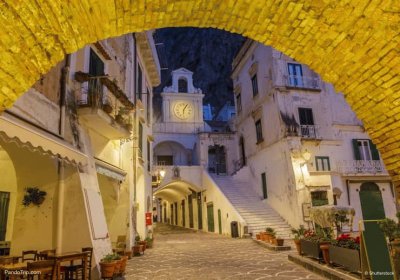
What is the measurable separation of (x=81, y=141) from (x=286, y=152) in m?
14.4

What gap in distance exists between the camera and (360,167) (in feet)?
71.6

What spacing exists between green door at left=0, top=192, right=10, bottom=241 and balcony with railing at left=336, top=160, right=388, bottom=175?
1943cm

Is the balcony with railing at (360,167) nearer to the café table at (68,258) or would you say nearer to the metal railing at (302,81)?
the metal railing at (302,81)

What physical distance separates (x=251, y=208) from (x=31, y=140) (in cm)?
1868

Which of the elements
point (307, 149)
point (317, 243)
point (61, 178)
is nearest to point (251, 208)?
point (307, 149)

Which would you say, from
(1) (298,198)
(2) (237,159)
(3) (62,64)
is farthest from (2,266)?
(2) (237,159)

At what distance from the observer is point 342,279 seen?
7922mm

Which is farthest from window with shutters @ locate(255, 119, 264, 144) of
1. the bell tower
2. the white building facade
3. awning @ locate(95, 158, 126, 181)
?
awning @ locate(95, 158, 126, 181)

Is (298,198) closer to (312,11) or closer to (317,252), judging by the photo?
(317,252)

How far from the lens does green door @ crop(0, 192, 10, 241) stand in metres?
9.65

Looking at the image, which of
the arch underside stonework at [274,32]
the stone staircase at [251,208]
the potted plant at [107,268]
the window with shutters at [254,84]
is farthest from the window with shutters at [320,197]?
the arch underside stonework at [274,32]

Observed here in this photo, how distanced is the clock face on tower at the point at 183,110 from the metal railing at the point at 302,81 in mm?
16873

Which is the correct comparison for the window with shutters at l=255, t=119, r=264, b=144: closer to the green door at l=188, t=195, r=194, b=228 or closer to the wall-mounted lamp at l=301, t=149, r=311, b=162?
the wall-mounted lamp at l=301, t=149, r=311, b=162

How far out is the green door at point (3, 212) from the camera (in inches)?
380
